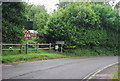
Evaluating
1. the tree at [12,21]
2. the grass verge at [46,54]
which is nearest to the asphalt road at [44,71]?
the grass verge at [46,54]

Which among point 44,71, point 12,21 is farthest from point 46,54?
point 44,71

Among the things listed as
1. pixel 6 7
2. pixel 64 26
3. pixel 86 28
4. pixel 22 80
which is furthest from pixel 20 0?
pixel 22 80

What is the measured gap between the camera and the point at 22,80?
400 inches

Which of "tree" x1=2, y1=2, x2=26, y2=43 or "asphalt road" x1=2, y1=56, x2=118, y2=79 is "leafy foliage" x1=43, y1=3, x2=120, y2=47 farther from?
"asphalt road" x1=2, y1=56, x2=118, y2=79

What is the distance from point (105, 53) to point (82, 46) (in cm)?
540

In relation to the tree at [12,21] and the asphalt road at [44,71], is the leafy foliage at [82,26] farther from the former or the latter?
the asphalt road at [44,71]

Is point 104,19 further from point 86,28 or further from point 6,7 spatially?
point 6,7

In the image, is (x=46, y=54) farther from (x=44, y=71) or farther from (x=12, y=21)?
(x=44, y=71)

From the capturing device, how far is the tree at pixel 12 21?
22.8 meters

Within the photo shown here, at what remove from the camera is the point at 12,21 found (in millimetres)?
24438

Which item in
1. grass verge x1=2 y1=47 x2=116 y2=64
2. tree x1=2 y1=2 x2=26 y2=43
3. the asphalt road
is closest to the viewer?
the asphalt road

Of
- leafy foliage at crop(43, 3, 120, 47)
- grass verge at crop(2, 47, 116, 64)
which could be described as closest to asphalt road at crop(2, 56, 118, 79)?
grass verge at crop(2, 47, 116, 64)

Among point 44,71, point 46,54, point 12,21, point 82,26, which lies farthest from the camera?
point 82,26

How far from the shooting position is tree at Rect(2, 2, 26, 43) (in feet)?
74.9
